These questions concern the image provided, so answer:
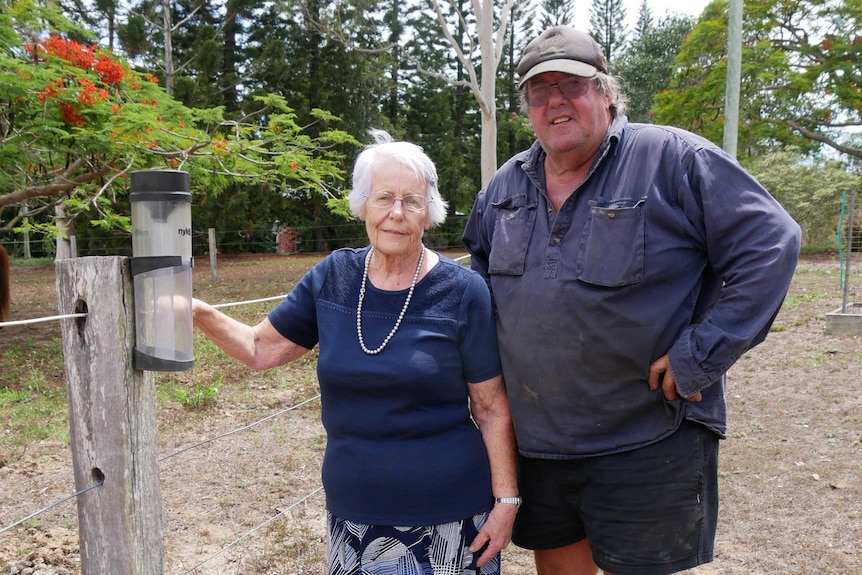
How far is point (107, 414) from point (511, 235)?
1.11 m

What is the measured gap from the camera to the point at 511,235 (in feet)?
6.06

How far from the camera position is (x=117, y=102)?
23.8 feet

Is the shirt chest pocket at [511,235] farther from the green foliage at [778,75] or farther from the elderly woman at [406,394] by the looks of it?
the green foliage at [778,75]

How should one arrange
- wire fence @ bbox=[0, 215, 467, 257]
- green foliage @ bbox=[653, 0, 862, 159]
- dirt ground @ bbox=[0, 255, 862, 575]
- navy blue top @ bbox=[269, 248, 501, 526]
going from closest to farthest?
1. navy blue top @ bbox=[269, 248, 501, 526]
2. dirt ground @ bbox=[0, 255, 862, 575]
3. green foliage @ bbox=[653, 0, 862, 159]
4. wire fence @ bbox=[0, 215, 467, 257]

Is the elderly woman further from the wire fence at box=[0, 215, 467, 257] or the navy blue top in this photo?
the wire fence at box=[0, 215, 467, 257]

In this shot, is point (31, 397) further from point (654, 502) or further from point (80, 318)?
point (654, 502)

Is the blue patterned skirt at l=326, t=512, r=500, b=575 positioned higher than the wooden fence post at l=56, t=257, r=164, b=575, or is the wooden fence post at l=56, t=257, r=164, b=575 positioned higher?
the wooden fence post at l=56, t=257, r=164, b=575

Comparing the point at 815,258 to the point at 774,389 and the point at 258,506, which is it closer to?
the point at 774,389

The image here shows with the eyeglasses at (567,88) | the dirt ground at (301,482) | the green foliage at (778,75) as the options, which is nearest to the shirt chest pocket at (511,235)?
the eyeglasses at (567,88)

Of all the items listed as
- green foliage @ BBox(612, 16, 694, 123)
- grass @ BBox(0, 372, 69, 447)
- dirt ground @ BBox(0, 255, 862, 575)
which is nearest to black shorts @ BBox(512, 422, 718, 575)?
dirt ground @ BBox(0, 255, 862, 575)

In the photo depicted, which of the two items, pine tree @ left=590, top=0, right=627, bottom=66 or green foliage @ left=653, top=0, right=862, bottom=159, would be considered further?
pine tree @ left=590, top=0, right=627, bottom=66

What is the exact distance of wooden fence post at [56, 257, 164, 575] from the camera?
1440 mm

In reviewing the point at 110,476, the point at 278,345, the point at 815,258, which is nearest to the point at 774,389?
the point at 278,345

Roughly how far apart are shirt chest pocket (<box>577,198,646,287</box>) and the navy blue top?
0.30m
